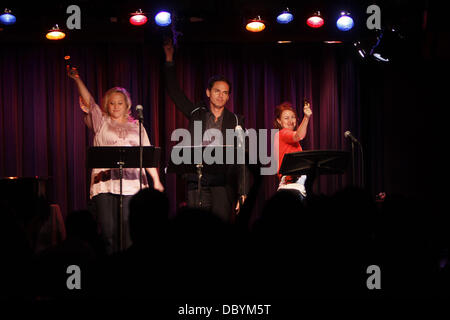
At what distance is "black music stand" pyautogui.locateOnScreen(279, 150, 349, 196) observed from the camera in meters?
5.07

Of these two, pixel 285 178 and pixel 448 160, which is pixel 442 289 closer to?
pixel 285 178

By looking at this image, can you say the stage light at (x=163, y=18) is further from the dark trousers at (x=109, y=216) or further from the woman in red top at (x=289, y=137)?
the dark trousers at (x=109, y=216)

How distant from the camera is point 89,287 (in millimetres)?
1945

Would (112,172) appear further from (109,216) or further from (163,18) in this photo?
(163,18)

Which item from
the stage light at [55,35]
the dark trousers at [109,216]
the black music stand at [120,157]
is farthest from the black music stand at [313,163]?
the stage light at [55,35]

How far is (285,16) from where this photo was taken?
6922 millimetres

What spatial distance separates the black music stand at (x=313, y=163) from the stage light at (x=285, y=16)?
8.38 feet

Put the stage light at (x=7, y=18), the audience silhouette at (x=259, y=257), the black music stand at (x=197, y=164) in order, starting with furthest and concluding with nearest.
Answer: the stage light at (x=7, y=18)
the black music stand at (x=197, y=164)
the audience silhouette at (x=259, y=257)

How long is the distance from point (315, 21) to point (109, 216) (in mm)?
3874

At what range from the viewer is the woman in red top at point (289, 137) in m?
5.68

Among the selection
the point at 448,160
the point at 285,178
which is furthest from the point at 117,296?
the point at 448,160

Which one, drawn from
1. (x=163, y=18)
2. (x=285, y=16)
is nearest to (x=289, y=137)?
(x=285, y=16)

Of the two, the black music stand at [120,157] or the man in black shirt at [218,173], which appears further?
the man in black shirt at [218,173]

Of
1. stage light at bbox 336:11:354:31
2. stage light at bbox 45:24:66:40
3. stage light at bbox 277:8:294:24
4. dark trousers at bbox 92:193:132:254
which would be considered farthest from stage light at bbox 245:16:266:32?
dark trousers at bbox 92:193:132:254
